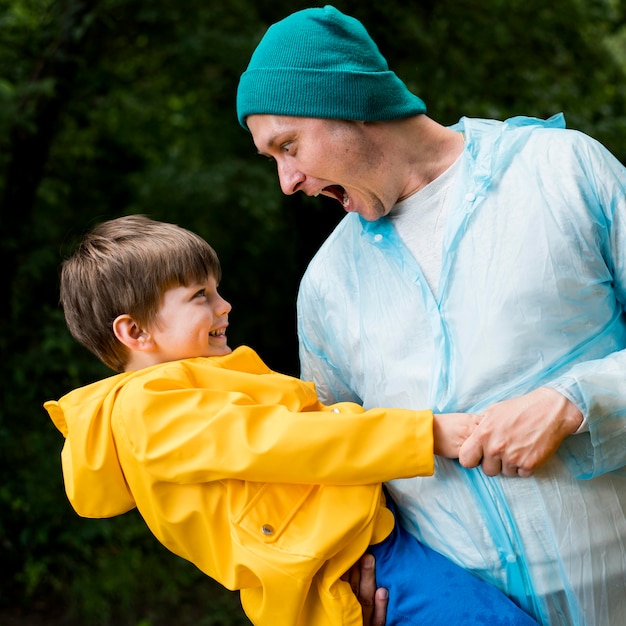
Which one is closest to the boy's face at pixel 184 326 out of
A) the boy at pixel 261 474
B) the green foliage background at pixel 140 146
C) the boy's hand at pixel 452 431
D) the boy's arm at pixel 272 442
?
the boy at pixel 261 474

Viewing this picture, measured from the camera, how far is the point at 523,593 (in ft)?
5.66

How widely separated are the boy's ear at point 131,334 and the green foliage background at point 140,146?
6.75 ft

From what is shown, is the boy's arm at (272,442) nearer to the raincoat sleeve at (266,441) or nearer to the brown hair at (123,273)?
the raincoat sleeve at (266,441)

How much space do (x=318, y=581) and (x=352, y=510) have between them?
6.9 inches

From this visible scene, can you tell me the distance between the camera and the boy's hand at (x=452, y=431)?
1688mm

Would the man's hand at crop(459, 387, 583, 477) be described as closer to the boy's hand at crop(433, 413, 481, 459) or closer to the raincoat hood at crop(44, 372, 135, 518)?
the boy's hand at crop(433, 413, 481, 459)

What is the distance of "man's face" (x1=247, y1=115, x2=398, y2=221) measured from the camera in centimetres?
187

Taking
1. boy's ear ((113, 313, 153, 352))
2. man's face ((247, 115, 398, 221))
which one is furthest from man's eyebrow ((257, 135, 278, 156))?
boy's ear ((113, 313, 153, 352))

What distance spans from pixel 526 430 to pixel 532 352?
0.18 m

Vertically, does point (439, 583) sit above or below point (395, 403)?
below

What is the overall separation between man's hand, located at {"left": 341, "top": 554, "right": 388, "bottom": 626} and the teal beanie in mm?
925

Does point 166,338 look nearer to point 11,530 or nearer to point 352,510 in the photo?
point 352,510

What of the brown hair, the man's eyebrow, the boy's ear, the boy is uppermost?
the man's eyebrow

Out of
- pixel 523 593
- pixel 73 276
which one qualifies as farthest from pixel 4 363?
pixel 523 593
